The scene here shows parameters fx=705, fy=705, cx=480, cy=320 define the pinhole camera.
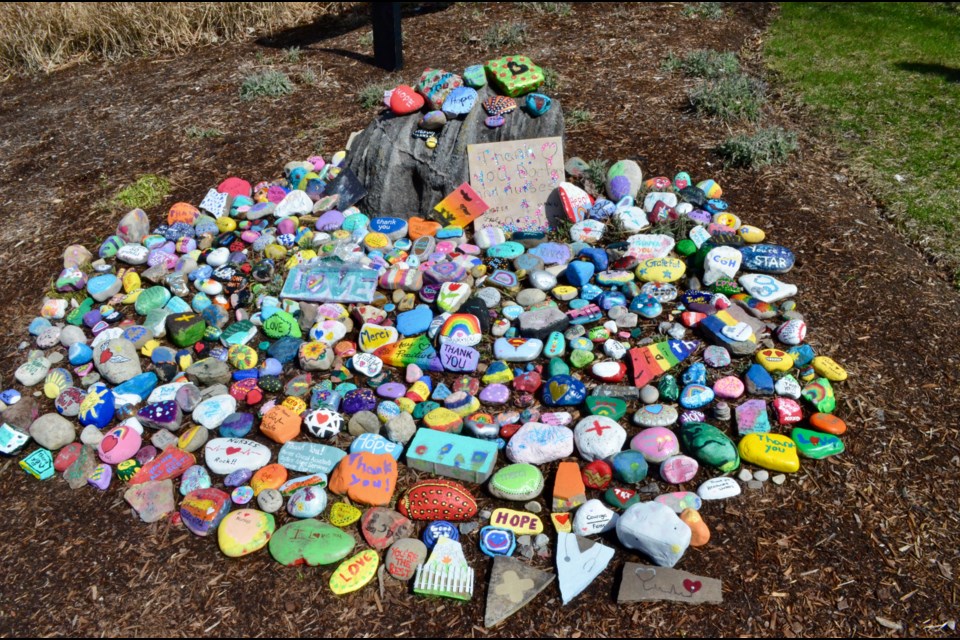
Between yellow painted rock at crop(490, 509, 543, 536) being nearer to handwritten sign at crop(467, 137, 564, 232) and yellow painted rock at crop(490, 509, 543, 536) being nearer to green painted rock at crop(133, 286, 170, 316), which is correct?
handwritten sign at crop(467, 137, 564, 232)

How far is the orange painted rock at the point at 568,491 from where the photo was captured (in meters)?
3.02

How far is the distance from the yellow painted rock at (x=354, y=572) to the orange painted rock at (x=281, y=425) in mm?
744

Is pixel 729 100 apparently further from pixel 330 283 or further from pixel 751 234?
pixel 330 283

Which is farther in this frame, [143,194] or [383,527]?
[143,194]

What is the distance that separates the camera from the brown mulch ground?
2.69 m

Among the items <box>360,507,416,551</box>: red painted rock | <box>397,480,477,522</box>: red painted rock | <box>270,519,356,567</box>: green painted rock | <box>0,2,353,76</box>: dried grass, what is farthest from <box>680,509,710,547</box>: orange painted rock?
<box>0,2,353,76</box>: dried grass

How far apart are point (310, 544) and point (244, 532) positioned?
29cm

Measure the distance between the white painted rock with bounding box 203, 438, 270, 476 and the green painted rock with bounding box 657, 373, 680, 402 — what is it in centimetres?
191

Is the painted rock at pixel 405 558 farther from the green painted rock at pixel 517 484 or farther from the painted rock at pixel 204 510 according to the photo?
the painted rock at pixel 204 510

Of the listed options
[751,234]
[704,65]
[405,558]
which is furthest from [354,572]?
[704,65]

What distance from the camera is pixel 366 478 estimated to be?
311 cm

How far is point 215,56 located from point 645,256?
5.32 m

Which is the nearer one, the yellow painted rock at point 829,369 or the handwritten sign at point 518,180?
the yellow painted rock at point 829,369

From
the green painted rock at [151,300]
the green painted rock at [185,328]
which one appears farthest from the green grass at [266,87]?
the green painted rock at [185,328]
